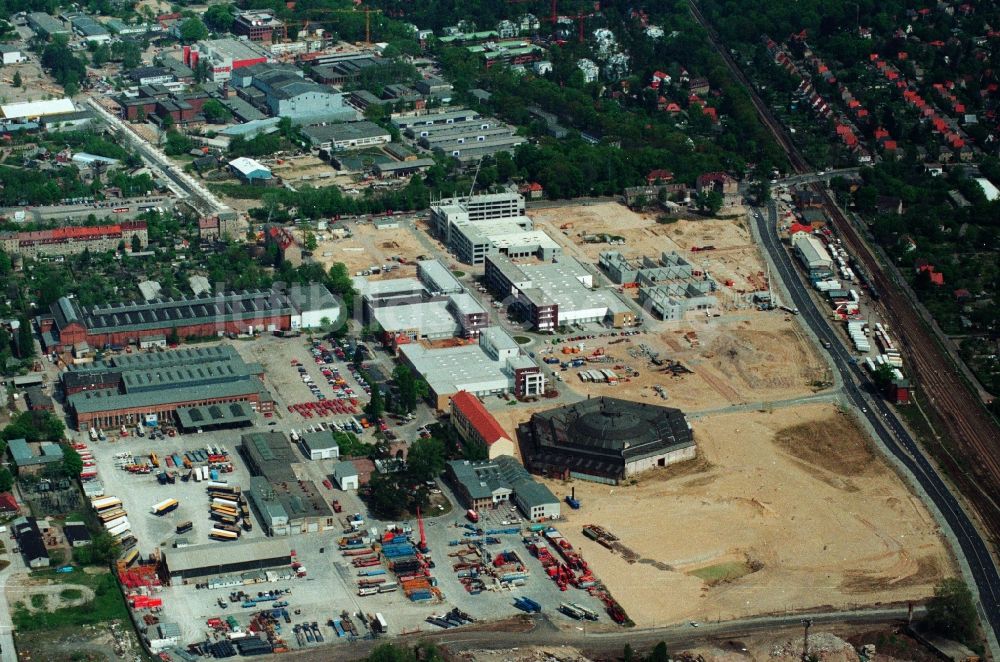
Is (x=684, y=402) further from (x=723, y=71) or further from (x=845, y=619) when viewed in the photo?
(x=723, y=71)

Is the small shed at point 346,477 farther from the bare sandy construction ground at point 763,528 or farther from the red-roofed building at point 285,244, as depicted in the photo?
the red-roofed building at point 285,244

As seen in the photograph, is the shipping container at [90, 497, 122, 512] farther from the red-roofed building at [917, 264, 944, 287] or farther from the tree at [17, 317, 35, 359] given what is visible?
the red-roofed building at [917, 264, 944, 287]

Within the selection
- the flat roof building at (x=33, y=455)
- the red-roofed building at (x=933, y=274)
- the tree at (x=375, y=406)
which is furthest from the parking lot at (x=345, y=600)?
the red-roofed building at (x=933, y=274)

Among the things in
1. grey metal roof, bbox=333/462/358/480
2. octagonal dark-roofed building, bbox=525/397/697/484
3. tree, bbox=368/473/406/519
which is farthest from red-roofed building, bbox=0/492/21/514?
octagonal dark-roofed building, bbox=525/397/697/484

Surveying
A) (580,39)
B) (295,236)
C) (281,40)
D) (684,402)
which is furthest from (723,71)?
(684,402)

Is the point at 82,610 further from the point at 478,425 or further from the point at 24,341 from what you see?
the point at 24,341

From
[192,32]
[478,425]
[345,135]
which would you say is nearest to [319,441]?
[478,425]
